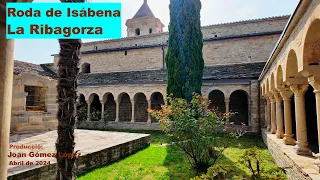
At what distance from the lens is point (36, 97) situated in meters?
9.84

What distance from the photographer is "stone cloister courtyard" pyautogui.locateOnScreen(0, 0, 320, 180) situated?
380cm

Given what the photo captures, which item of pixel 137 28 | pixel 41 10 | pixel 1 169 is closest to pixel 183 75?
pixel 41 10

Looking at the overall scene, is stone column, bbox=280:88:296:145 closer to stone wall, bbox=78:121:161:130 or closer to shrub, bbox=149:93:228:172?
shrub, bbox=149:93:228:172

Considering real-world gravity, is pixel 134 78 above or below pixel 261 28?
below

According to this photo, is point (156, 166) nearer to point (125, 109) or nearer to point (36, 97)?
point (36, 97)

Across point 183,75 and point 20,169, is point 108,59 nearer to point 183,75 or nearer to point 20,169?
point 183,75

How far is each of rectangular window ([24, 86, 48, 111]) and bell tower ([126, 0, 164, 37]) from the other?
18.1m

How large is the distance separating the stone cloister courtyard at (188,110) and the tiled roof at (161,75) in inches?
3.1

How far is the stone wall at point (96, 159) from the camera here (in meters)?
Result: 4.03

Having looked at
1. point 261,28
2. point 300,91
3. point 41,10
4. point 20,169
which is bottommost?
point 20,169

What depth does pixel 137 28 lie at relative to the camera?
27078mm

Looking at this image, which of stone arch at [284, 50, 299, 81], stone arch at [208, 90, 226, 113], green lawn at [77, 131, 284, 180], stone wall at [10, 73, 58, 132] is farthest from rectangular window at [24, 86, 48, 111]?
stone arch at [208, 90, 226, 113]

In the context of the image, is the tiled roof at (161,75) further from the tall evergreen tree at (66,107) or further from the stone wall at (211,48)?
the tall evergreen tree at (66,107)

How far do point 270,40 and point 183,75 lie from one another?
8.00 meters
